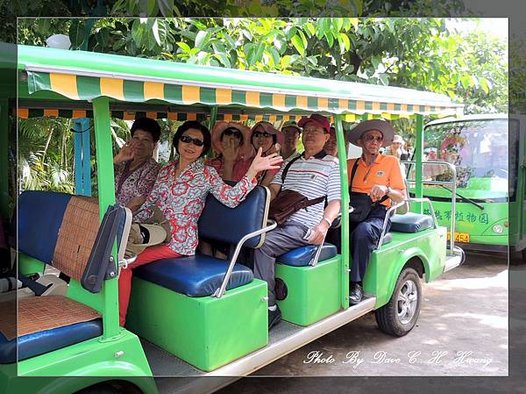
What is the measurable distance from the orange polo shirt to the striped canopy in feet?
2.93

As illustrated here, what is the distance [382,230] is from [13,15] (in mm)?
2896

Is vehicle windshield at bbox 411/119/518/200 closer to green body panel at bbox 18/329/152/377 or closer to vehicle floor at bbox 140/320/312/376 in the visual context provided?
vehicle floor at bbox 140/320/312/376

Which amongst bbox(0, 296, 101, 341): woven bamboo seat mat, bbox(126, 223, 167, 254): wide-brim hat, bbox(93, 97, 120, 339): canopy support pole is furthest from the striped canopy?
bbox(0, 296, 101, 341): woven bamboo seat mat

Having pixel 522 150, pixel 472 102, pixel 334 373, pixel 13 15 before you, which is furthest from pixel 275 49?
pixel 522 150

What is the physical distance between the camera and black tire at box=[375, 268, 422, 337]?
4168 mm

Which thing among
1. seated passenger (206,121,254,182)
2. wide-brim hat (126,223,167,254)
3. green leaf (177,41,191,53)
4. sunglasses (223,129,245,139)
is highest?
green leaf (177,41,191,53)

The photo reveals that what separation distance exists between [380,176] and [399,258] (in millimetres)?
675

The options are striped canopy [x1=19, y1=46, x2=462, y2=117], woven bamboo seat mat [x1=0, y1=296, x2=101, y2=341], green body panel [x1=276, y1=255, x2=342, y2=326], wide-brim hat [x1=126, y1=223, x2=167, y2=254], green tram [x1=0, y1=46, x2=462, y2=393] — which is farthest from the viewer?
green body panel [x1=276, y1=255, x2=342, y2=326]

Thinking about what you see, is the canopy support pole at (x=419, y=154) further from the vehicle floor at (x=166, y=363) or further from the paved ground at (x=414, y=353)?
the vehicle floor at (x=166, y=363)

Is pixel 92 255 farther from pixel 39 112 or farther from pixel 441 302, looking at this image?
pixel 441 302

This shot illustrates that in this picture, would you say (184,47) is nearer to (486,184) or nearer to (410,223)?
(410,223)

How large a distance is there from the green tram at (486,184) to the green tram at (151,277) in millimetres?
3397

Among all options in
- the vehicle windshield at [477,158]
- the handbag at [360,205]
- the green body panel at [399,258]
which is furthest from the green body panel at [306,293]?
the vehicle windshield at [477,158]

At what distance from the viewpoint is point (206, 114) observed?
16.6 ft
